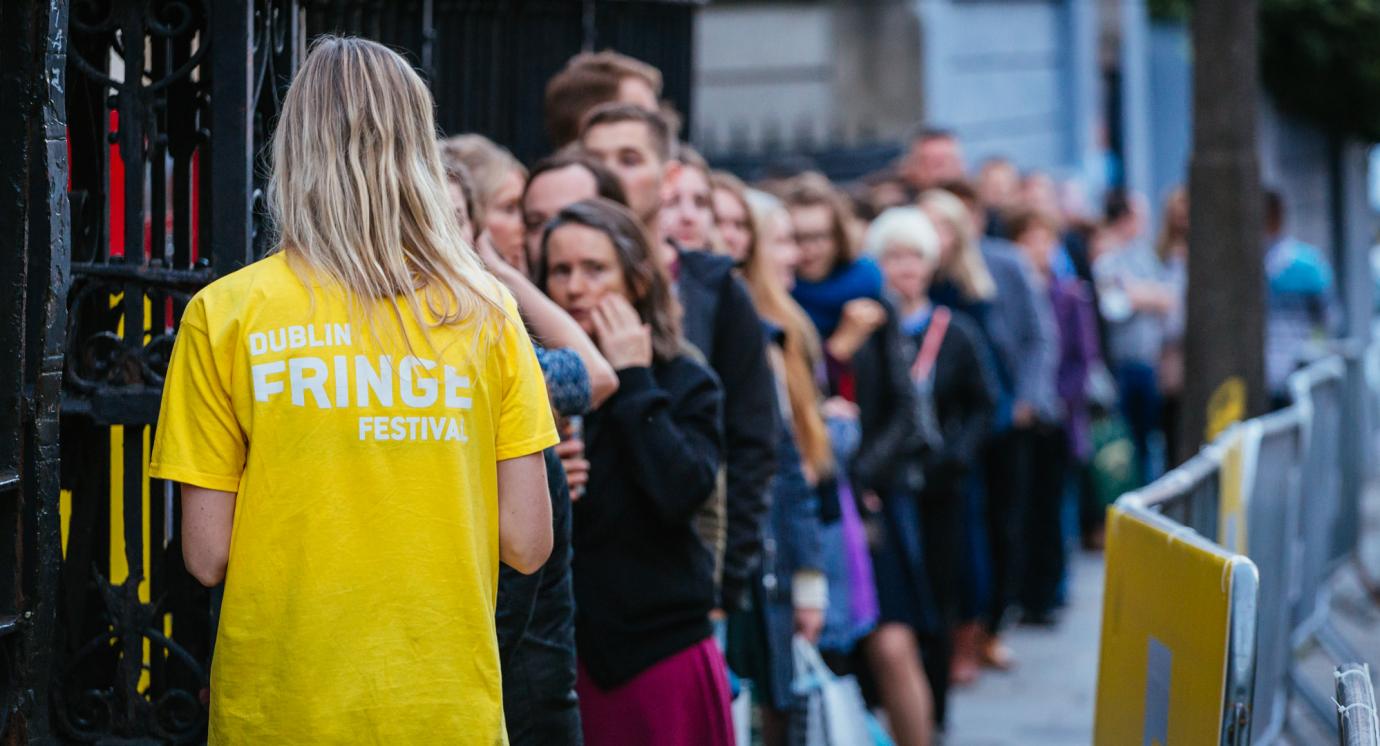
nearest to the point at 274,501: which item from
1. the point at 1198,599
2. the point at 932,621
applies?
the point at 1198,599

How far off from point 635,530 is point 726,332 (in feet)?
3.15

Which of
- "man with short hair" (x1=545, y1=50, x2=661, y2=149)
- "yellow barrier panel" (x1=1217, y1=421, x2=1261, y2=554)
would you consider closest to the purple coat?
"yellow barrier panel" (x1=1217, y1=421, x2=1261, y2=554)

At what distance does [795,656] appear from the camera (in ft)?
18.6

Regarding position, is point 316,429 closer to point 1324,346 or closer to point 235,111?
point 235,111

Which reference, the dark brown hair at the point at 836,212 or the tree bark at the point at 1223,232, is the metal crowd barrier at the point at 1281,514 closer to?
the tree bark at the point at 1223,232

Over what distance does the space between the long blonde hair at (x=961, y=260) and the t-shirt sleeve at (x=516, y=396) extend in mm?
5965

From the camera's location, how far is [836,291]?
7191mm

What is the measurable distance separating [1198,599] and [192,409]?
2.13 meters

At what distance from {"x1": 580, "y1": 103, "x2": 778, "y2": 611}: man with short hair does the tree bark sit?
355 centimetres

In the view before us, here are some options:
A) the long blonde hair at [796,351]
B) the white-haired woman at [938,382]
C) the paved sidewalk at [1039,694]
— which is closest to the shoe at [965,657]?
the paved sidewalk at [1039,694]

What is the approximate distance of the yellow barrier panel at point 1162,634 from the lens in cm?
383

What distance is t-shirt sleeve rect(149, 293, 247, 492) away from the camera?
294 centimetres

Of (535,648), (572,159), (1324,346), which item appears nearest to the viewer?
(535,648)

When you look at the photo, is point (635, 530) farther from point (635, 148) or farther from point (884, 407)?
point (884, 407)
